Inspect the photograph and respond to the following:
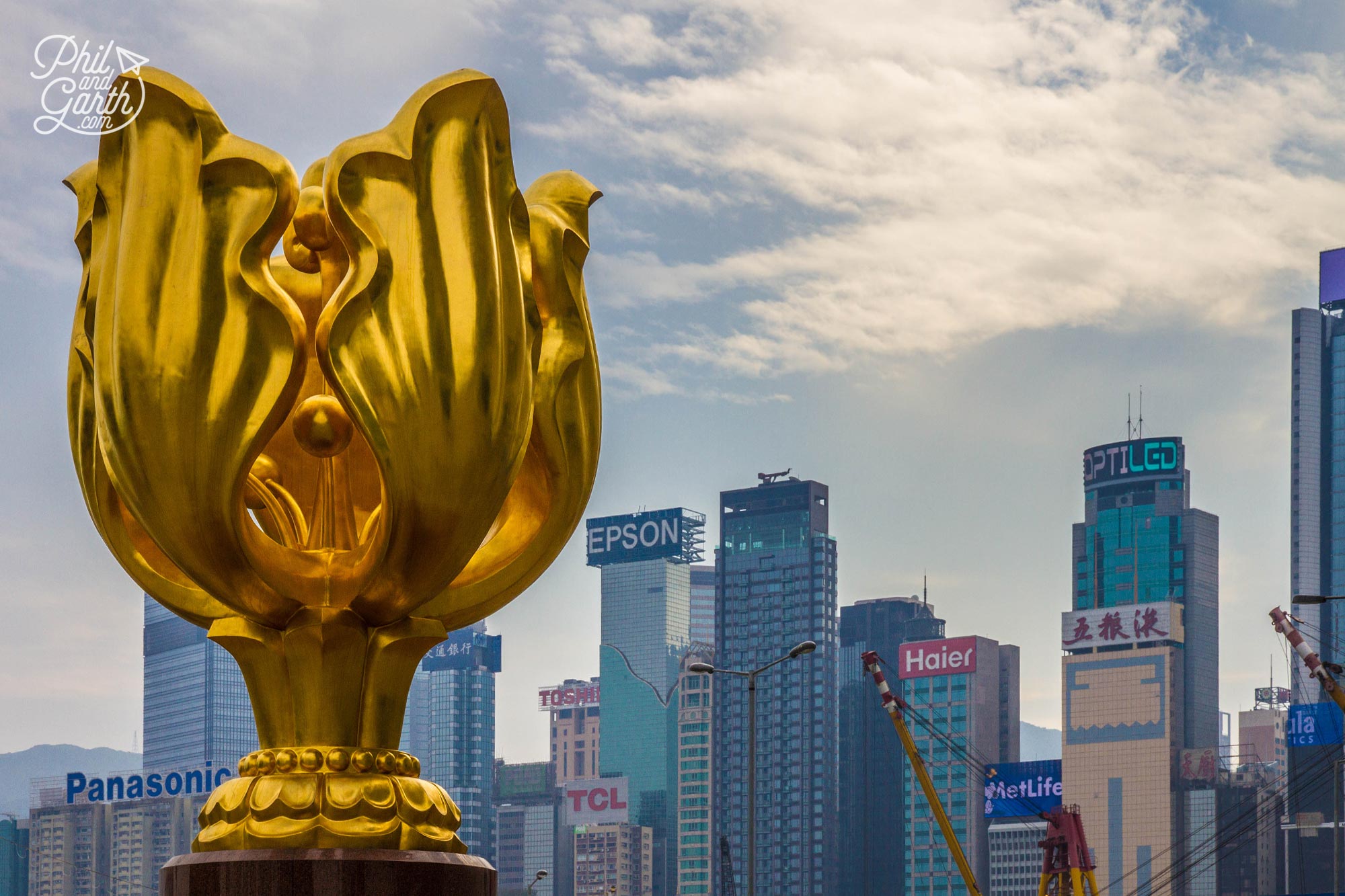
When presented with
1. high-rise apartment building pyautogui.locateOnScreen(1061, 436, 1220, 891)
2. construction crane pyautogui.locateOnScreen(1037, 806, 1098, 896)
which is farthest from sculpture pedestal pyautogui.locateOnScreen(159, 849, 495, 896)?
high-rise apartment building pyautogui.locateOnScreen(1061, 436, 1220, 891)

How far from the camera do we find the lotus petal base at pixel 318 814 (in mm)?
11312

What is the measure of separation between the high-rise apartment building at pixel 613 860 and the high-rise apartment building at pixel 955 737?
26667 millimetres

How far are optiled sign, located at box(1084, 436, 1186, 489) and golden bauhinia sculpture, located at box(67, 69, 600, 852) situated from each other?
588 feet

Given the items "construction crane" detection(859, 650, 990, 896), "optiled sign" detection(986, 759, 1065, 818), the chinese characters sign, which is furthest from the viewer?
the chinese characters sign

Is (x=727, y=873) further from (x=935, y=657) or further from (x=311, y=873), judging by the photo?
(x=311, y=873)

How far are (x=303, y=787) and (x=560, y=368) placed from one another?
3.09 meters

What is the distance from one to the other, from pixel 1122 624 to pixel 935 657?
24.6 meters

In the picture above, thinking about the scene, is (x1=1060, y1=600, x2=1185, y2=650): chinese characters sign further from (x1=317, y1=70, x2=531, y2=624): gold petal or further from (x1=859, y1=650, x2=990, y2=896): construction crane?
(x1=317, y1=70, x2=531, y2=624): gold petal

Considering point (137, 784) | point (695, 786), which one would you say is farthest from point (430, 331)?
point (695, 786)

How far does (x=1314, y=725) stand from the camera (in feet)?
447

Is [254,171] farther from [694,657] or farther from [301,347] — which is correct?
[694,657]

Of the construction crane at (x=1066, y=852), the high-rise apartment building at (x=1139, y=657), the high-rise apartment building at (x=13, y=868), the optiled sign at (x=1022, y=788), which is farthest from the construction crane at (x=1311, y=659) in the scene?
the high-rise apartment building at (x=13, y=868)

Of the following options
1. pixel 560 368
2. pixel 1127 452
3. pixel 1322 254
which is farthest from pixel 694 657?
pixel 560 368

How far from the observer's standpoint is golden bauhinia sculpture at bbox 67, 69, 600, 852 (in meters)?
11.3
